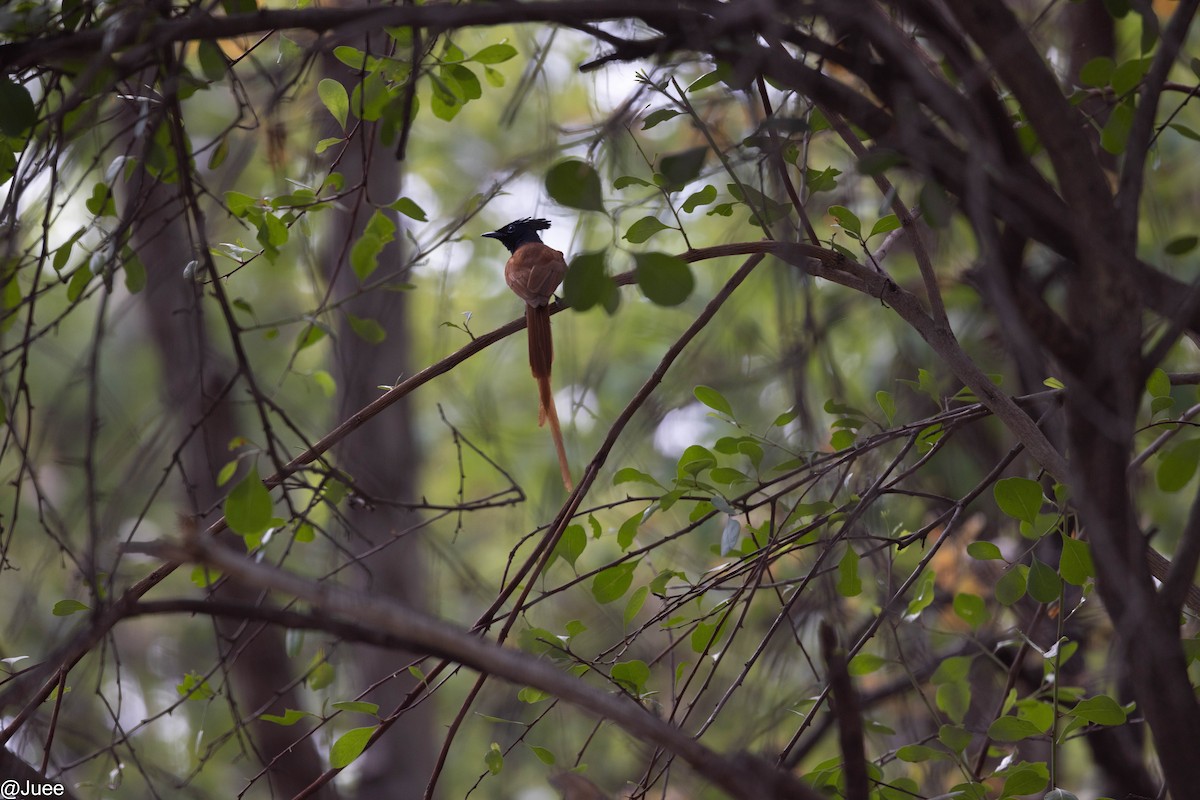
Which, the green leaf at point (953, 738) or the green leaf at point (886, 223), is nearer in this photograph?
the green leaf at point (953, 738)

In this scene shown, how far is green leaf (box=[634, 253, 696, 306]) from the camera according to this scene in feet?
4.08

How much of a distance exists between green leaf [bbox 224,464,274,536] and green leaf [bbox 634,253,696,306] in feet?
1.94

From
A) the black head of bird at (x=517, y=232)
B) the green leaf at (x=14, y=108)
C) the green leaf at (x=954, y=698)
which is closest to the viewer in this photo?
the green leaf at (x=14, y=108)

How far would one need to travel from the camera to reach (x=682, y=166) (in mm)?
1264

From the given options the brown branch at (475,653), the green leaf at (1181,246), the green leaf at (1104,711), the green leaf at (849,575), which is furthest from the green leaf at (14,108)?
the green leaf at (1181,246)

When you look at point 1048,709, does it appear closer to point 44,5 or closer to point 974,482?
point 974,482

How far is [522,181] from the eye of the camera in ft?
7.19

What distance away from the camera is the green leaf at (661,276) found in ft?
4.08

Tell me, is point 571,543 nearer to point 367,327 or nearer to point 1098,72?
point 367,327

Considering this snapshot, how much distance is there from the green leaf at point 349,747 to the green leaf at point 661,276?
901 millimetres

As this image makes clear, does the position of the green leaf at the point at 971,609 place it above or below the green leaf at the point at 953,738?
above

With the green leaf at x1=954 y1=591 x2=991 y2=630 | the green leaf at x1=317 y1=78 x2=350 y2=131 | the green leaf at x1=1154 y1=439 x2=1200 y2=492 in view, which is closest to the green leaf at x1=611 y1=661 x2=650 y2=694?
the green leaf at x1=954 y1=591 x2=991 y2=630

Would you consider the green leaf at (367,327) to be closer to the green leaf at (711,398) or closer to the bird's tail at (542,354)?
the bird's tail at (542,354)

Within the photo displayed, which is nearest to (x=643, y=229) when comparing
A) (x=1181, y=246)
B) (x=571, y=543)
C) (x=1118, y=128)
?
(x=571, y=543)
